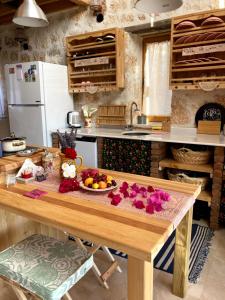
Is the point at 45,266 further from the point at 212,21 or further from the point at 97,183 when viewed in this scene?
the point at 212,21

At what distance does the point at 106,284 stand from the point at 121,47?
270 cm

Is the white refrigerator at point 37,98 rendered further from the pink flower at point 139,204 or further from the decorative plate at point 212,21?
the pink flower at point 139,204

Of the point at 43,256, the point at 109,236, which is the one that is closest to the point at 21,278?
the point at 43,256

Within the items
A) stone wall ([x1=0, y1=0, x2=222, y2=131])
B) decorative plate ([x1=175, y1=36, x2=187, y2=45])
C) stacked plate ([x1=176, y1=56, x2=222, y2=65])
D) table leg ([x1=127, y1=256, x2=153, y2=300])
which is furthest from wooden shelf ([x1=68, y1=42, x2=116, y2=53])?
table leg ([x1=127, y1=256, x2=153, y2=300])

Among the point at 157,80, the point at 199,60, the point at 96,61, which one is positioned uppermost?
the point at 96,61

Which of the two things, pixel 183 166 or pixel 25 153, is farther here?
pixel 183 166

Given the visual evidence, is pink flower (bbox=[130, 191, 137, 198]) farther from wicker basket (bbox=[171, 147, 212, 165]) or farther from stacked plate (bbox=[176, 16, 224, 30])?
stacked plate (bbox=[176, 16, 224, 30])

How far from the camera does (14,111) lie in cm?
365

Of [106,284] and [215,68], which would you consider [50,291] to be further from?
[215,68]

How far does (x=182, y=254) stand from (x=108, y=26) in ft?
9.73

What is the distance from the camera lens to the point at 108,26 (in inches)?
130

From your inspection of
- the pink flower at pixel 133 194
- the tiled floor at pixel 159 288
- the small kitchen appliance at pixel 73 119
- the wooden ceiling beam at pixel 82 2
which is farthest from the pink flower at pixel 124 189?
the wooden ceiling beam at pixel 82 2

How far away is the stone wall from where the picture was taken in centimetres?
296

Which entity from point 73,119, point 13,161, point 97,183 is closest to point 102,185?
point 97,183
